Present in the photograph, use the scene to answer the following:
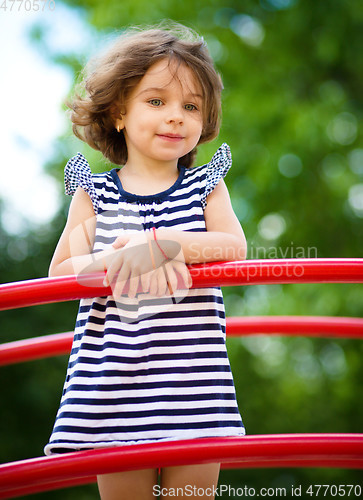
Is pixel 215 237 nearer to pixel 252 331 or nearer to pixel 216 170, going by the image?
pixel 216 170

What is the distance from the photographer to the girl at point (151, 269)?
1.20m

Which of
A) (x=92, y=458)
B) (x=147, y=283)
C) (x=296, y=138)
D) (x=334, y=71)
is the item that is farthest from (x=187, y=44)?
(x=334, y=71)

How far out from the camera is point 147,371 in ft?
4.04

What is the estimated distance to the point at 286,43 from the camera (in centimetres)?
421

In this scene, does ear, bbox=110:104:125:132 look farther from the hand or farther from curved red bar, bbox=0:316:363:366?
curved red bar, bbox=0:316:363:366

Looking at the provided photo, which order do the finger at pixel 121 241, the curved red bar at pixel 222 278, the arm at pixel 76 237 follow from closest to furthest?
the curved red bar at pixel 222 278 → the finger at pixel 121 241 → the arm at pixel 76 237

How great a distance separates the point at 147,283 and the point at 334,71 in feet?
11.9

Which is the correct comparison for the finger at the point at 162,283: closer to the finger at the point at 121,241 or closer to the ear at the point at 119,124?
the finger at the point at 121,241

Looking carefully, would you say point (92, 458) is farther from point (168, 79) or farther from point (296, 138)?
point (296, 138)

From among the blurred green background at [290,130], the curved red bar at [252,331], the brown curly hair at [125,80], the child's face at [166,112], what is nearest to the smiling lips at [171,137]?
the child's face at [166,112]

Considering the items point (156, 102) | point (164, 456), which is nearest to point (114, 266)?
point (164, 456)

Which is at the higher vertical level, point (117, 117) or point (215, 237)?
point (117, 117)

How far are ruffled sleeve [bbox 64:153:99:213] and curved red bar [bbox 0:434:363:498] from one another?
508 millimetres

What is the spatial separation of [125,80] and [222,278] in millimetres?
589
